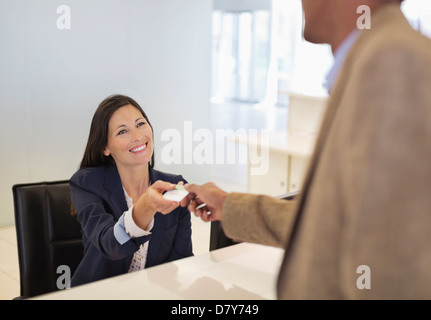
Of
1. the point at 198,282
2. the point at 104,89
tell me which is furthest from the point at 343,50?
the point at 104,89

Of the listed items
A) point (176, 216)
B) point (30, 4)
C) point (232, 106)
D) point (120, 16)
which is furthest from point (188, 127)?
point (232, 106)

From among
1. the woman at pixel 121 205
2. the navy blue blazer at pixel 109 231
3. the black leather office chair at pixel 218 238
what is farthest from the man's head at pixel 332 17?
the black leather office chair at pixel 218 238

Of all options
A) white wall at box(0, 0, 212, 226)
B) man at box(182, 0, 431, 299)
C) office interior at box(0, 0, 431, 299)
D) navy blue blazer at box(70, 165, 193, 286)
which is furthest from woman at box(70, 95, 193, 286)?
white wall at box(0, 0, 212, 226)

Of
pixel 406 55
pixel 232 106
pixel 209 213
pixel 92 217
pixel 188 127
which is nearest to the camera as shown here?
pixel 406 55

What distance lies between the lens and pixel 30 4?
419 cm

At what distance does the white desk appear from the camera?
4.11ft

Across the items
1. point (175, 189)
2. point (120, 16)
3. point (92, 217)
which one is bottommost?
point (92, 217)

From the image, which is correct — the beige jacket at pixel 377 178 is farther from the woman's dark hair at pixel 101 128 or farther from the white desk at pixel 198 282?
the woman's dark hair at pixel 101 128

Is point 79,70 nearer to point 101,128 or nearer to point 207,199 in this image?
point 101,128

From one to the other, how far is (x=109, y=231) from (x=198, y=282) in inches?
17.8

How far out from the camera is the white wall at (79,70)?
4.25m

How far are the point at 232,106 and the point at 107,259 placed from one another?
12.2 metres

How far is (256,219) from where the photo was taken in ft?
3.55

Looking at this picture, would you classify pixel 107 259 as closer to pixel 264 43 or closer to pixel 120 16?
pixel 120 16
